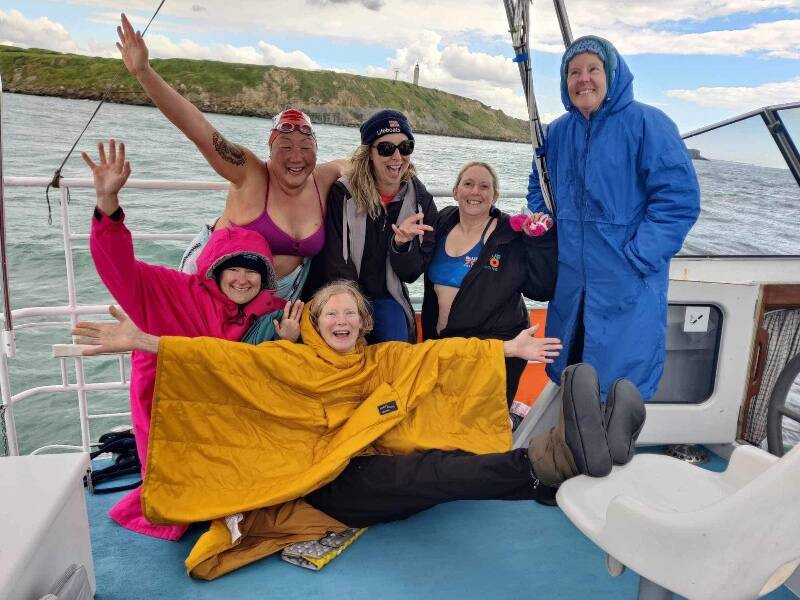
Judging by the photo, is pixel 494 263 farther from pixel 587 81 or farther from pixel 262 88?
pixel 262 88

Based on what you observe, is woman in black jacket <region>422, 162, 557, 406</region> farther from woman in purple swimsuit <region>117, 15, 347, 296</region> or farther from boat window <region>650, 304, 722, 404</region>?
boat window <region>650, 304, 722, 404</region>

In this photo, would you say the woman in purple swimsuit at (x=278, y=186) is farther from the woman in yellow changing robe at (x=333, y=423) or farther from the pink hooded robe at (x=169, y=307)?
the woman in yellow changing robe at (x=333, y=423)

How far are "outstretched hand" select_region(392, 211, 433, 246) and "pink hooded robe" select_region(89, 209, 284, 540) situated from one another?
42 cm

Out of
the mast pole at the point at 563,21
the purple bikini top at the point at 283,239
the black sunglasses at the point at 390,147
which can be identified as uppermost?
the mast pole at the point at 563,21

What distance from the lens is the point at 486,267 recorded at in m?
2.17

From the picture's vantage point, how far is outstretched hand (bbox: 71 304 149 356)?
169 centimetres

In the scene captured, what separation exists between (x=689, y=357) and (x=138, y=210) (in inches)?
411

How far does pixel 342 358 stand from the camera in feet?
6.56

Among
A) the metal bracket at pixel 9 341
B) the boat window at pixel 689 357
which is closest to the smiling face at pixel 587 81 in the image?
the boat window at pixel 689 357

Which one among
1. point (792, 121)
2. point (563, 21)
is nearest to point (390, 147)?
point (563, 21)

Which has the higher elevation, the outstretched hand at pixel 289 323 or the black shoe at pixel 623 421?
the outstretched hand at pixel 289 323

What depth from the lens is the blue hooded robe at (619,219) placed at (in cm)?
191

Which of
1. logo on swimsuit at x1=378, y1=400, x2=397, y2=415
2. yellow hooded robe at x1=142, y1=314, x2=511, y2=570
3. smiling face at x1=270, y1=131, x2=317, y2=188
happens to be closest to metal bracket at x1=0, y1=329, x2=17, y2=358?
yellow hooded robe at x1=142, y1=314, x2=511, y2=570

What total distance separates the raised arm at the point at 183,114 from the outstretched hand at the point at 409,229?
1.82ft
